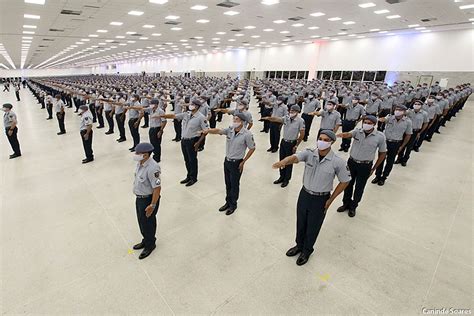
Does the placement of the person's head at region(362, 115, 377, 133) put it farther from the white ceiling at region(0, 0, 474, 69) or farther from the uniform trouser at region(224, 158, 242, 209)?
the white ceiling at region(0, 0, 474, 69)

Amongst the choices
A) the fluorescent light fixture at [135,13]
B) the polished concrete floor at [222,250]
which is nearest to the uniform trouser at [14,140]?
the polished concrete floor at [222,250]

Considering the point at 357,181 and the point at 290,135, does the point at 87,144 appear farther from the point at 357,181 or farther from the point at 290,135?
the point at 357,181

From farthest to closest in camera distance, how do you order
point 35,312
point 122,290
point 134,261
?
point 134,261, point 122,290, point 35,312

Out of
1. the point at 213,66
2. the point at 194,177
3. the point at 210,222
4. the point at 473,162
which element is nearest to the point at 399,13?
the point at 473,162

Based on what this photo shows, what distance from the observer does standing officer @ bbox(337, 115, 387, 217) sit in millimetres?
3947

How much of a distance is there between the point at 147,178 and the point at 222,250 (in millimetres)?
1416

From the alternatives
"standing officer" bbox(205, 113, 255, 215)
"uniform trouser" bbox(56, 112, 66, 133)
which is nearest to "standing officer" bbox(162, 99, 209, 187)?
"standing officer" bbox(205, 113, 255, 215)

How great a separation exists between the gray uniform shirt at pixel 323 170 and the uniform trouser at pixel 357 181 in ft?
4.91

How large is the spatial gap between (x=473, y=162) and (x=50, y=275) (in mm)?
10097

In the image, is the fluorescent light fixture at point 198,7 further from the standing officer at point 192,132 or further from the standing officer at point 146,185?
the standing officer at point 146,185

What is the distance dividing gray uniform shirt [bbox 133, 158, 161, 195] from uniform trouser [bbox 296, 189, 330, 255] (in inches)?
67.7

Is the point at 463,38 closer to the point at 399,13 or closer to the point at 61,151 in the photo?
the point at 399,13

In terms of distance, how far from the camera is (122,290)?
2.74 m

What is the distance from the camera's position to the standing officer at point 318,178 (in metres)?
2.78
